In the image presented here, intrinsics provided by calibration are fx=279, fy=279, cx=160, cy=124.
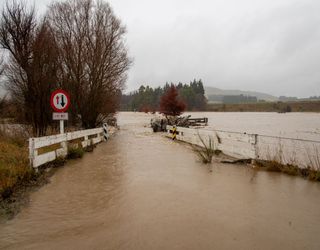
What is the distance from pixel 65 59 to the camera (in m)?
18.1

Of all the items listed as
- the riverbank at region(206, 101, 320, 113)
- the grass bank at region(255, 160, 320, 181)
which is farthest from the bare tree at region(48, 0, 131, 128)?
the riverbank at region(206, 101, 320, 113)

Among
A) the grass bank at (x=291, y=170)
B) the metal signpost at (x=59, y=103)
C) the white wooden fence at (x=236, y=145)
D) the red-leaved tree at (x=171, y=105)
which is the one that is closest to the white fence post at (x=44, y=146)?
the metal signpost at (x=59, y=103)

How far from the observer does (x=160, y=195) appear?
6.02 metres

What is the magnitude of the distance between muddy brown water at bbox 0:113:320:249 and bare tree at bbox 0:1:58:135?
6.70m

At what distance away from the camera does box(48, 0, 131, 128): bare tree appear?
60.2ft

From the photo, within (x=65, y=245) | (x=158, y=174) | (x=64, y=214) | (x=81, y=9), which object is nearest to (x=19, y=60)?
(x=81, y=9)

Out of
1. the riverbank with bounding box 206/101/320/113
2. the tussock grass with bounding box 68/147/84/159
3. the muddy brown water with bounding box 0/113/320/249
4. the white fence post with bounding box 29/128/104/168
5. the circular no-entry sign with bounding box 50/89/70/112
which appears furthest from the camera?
the riverbank with bounding box 206/101/320/113

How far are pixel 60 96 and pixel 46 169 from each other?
9.79 ft

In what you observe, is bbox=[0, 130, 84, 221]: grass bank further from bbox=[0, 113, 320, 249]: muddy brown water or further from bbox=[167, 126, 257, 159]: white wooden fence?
bbox=[167, 126, 257, 159]: white wooden fence

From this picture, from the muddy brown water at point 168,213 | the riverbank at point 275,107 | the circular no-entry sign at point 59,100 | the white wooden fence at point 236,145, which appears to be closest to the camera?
the muddy brown water at point 168,213

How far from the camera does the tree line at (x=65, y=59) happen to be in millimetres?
13047

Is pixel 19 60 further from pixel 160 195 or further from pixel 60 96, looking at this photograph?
pixel 160 195

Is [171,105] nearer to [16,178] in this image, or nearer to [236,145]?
[236,145]

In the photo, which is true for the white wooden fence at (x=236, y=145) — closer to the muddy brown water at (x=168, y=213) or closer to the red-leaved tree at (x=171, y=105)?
the muddy brown water at (x=168, y=213)
